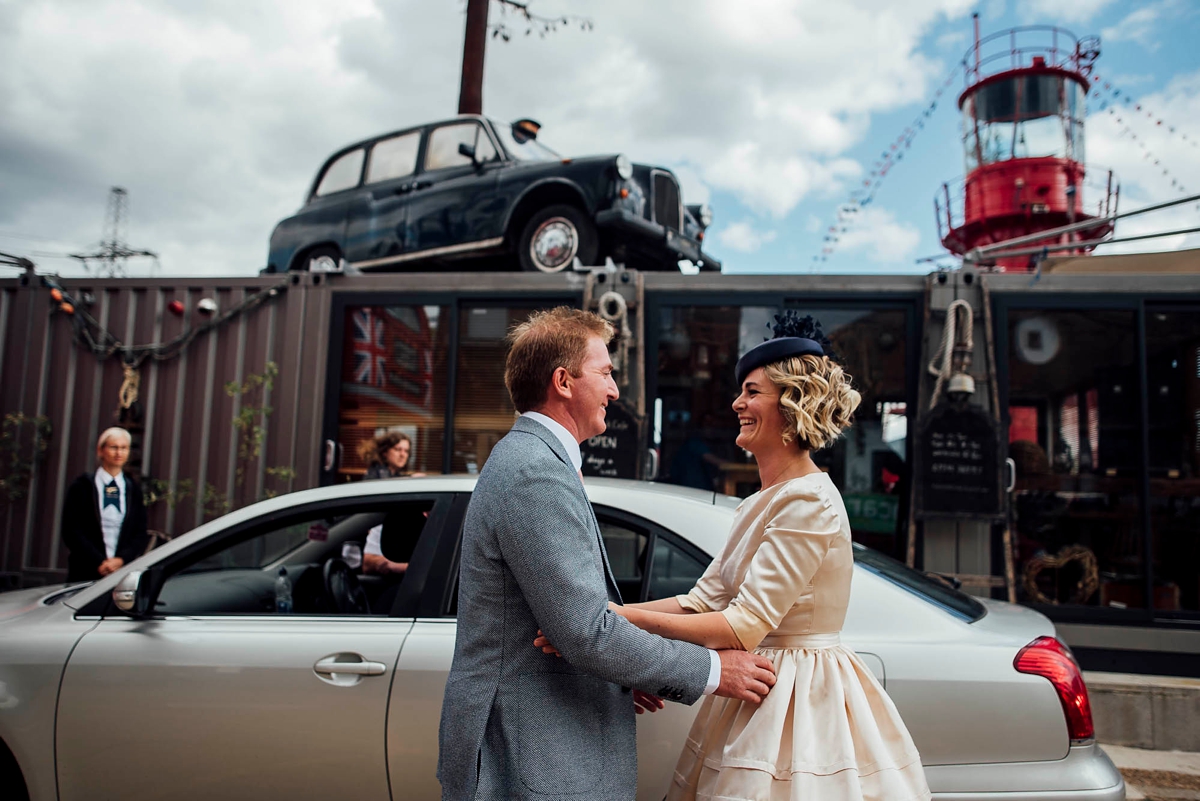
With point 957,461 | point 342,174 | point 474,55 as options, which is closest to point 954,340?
point 957,461

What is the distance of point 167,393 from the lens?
6844mm

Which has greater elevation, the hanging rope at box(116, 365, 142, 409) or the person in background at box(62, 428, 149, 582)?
the hanging rope at box(116, 365, 142, 409)

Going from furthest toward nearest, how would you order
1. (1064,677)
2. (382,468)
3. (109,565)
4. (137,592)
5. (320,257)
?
(320,257)
(382,468)
(109,565)
(137,592)
(1064,677)

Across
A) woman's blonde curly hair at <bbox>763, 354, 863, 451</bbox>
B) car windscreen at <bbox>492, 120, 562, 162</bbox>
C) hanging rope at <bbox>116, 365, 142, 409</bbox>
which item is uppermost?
car windscreen at <bbox>492, 120, 562, 162</bbox>

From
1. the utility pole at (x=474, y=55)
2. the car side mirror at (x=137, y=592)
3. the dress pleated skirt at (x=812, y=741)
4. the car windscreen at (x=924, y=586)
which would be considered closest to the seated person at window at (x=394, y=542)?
the car side mirror at (x=137, y=592)

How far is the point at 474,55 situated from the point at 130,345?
6624 millimetres

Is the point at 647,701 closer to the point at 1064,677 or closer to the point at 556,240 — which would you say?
the point at 1064,677

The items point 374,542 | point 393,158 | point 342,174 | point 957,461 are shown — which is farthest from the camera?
point 342,174

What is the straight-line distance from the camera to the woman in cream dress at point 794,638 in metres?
1.58

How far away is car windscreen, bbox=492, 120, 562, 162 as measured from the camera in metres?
7.81

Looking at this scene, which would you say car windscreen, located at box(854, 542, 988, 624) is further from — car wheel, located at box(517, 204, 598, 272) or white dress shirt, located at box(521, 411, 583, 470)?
car wheel, located at box(517, 204, 598, 272)

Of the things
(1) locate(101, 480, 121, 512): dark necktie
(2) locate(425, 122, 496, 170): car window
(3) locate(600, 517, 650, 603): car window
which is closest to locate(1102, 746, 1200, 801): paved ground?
(3) locate(600, 517, 650, 603): car window

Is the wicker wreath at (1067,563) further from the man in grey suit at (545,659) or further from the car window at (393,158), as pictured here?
the car window at (393,158)

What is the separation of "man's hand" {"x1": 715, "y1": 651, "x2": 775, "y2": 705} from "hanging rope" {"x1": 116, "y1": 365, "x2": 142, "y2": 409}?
660 cm
